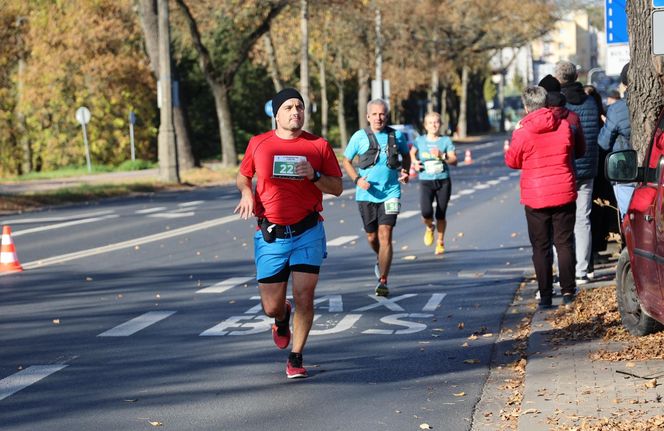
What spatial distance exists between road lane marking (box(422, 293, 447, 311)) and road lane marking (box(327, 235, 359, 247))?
18.8ft

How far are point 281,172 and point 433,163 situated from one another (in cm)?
774

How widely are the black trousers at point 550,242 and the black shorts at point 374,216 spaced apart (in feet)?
6.03

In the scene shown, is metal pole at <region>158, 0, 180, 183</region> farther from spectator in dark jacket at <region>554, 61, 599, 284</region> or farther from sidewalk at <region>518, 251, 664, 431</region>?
sidewalk at <region>518, 251, 664, 431</region>

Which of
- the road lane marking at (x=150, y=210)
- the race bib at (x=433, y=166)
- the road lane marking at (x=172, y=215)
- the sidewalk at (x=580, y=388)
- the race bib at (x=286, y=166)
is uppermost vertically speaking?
the race bib at (x=286, y=166)

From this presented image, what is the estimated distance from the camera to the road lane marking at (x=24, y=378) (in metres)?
7.62

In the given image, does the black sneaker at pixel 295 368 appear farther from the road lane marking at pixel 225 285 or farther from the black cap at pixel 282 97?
the road lane marking at pixel 225 285

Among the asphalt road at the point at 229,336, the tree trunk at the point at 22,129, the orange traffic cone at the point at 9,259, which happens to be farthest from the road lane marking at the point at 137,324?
the tree trunk at the point at 22,129

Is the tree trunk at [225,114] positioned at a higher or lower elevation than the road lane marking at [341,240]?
higher

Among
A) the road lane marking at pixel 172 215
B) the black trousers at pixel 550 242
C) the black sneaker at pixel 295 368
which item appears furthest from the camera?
the road lane marking at pixel 172 215

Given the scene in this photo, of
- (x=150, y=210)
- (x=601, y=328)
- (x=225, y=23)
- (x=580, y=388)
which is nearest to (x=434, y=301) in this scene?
(x=601, y=328)

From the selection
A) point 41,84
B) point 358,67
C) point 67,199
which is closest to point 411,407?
point 67,199

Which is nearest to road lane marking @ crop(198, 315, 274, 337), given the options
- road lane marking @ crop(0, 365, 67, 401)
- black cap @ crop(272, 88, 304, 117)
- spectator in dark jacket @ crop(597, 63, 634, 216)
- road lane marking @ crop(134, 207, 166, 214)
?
road lane marking @ crop(0, 365, 67, 401)

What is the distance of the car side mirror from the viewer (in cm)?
829

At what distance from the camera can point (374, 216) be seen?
12367mm
